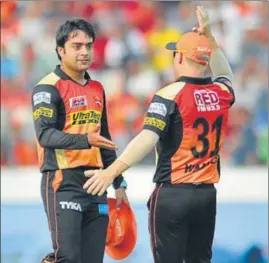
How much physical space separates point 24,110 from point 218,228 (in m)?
2.59

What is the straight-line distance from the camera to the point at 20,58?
11.0 metres

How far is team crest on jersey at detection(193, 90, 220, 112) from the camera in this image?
18.9 feet

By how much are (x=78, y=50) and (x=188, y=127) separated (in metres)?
0.89

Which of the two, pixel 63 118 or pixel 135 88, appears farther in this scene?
pixel 135 88

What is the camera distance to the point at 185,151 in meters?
5.77

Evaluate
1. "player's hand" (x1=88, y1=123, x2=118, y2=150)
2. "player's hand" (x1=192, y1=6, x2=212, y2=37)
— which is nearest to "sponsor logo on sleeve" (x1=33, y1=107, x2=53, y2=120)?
"player's hand" (x1=88, y1=123, x2=118, y2=150)

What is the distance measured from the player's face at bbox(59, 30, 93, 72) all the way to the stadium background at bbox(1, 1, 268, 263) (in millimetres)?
3169

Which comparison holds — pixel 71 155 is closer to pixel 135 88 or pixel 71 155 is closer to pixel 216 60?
pixel 216 60

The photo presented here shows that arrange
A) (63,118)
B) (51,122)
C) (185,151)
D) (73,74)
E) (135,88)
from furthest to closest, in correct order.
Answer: (135,88) < (73,74) < (63,118) < (51,122) < (185,151)

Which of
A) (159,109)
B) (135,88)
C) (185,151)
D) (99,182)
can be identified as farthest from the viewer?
(135,88)

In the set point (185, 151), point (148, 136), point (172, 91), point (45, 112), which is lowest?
point (185, 151)

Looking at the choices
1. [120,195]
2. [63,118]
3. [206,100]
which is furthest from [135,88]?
[206,100]

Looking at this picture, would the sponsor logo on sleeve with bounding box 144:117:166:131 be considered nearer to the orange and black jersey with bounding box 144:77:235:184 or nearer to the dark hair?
the orange and black jersey with bounding box 144:77:235:184

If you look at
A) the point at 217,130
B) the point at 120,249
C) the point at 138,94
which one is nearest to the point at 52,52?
the point at 138,94
